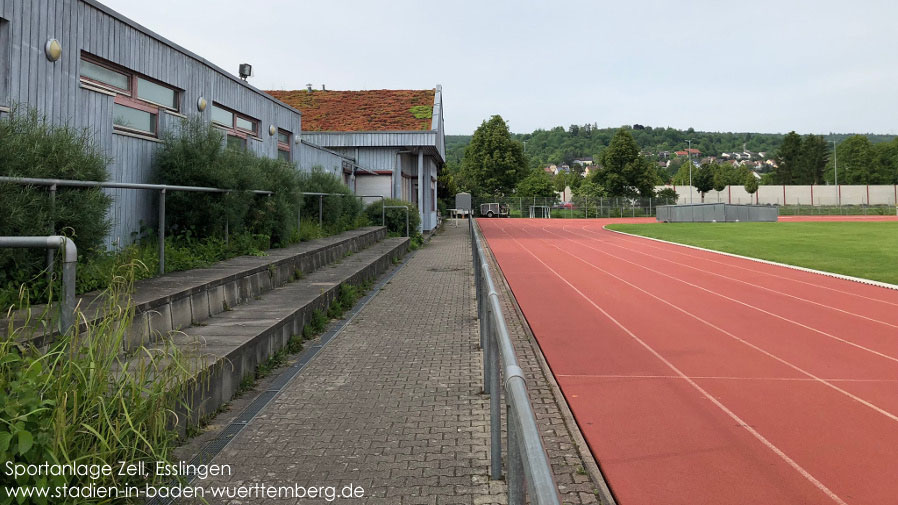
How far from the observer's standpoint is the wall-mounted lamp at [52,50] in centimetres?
786

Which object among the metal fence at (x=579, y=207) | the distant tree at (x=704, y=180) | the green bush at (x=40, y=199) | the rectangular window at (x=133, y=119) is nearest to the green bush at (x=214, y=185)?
the rectangular window at (x=133, y=119)

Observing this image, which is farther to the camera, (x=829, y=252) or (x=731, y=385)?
(x=829, y=252)

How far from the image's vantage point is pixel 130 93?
9.97 metres

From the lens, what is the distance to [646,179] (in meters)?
72.8

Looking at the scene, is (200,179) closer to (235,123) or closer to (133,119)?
(133,119)

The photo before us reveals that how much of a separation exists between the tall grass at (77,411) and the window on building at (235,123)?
9.58 metres

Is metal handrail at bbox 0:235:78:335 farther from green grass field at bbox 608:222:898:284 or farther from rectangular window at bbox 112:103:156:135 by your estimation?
green grass field at bbox 608:222:898:284

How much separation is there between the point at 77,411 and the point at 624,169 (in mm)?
72896

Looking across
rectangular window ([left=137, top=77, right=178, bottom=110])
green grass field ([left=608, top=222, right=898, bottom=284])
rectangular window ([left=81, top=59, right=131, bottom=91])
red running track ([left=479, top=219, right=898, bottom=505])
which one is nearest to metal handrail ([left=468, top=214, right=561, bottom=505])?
red running track ([left=479, top=219, right=898, bottom=505])

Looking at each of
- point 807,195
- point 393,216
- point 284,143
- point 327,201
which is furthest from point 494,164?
point 327,201

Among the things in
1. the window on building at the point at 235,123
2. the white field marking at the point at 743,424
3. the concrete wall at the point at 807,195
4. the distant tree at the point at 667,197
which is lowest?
the white field marking at the point at 743,424

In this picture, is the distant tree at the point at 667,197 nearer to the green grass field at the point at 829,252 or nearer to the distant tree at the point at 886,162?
the green grass field at the point at 829,252

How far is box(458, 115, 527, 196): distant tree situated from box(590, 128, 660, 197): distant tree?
32.6 feet

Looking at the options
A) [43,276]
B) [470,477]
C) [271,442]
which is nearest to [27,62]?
[43,276]
